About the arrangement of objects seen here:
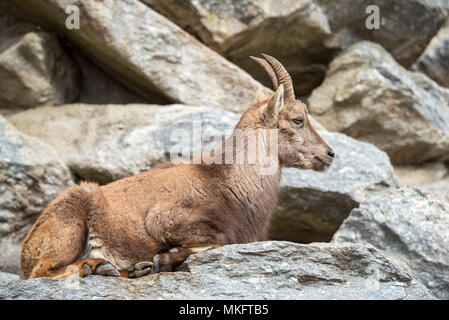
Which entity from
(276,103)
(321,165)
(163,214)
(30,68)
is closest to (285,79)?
(276,103)

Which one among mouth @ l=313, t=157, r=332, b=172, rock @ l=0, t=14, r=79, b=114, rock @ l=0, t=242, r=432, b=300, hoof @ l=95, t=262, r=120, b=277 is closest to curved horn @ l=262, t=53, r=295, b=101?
mouth @ l=313, t=157, r=332, b=172

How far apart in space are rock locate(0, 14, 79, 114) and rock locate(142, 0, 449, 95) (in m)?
A: 1.72

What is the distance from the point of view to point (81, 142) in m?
8.77

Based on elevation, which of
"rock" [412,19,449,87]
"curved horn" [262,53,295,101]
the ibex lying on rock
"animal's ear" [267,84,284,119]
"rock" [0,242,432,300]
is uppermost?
"rock" [412,19,449,87]

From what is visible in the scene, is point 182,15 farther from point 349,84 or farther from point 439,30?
point 439,30

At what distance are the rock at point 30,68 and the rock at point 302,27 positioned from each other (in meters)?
1.72

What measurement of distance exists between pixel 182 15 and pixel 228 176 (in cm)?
445

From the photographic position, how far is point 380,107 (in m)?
10.1

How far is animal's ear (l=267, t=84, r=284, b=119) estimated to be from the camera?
634cm

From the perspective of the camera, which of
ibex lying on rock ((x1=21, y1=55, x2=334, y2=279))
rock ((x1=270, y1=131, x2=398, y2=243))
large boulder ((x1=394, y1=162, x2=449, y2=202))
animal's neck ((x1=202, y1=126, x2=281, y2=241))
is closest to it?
ibex lying on rock ((x1=21, y1=55, x2=334, y2=279))

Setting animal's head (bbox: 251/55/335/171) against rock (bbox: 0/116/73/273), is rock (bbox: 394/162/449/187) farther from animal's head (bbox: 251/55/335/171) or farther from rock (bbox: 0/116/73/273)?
rock (bbox: 0/116/73/273)

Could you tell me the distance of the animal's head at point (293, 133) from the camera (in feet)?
21.6

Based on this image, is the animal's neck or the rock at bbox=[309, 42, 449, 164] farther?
the rock at bbox=[309, 42, 449, 164]
